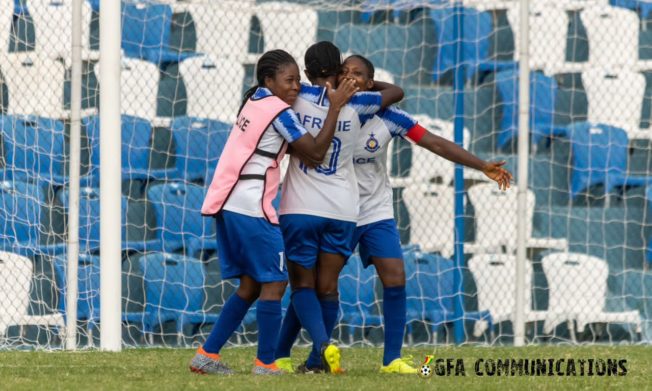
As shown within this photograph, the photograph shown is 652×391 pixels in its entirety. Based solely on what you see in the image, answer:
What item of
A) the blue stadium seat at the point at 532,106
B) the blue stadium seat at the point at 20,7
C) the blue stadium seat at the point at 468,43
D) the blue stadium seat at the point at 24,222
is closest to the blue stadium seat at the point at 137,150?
the blue stadium seat at the point at 24,222

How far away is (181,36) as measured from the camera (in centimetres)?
882

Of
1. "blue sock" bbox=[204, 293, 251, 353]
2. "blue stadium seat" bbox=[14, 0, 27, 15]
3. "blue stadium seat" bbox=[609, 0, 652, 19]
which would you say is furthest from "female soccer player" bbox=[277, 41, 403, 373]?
"blue stadium seat" bbox=[609, 0, 652, 19]

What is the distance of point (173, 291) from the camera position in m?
7.62

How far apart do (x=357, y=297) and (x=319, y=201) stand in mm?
3010

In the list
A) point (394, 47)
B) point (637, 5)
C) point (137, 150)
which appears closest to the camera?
point (137, 150)

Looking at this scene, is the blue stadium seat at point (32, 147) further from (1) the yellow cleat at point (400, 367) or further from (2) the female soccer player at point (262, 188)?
(1) the yellow cleat at point (400, 367)

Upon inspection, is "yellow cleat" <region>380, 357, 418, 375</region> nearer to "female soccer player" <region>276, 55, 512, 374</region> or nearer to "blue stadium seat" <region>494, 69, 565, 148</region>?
"female soccer player" <region>276, 55, 512, 374</region>

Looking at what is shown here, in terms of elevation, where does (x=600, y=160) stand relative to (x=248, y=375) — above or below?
above

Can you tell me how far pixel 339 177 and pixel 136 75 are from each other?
367cm

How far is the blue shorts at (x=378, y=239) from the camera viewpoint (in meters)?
5.21

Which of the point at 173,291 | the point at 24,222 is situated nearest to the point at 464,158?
the point at 173,291

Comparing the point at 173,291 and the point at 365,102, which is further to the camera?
the point at 173,291

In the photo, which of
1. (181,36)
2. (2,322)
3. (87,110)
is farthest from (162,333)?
(181,36)

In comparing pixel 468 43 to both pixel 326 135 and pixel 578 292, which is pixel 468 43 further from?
pixel 326 135
